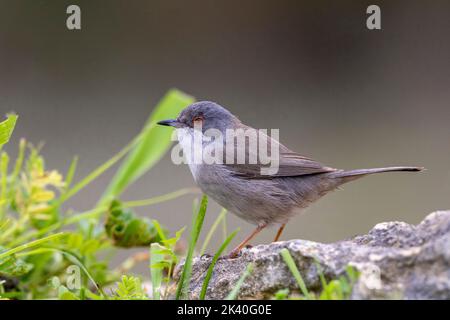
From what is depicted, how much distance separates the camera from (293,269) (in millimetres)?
2477

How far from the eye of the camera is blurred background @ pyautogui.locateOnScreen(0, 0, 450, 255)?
959 centimetres

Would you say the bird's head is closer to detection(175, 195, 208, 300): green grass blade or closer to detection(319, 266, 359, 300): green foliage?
detection(175, 195, 208, 300): green grass blade

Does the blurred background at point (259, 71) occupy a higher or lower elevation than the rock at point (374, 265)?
higher

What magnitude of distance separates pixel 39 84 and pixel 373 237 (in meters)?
7.75

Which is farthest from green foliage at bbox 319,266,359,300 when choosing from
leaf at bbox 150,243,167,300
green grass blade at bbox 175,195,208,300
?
leaf at bbox 150,243,167,300

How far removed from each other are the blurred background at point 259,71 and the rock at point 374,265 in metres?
6.43

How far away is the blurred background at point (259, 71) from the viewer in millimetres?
9594

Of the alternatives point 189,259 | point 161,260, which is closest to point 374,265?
point 189,259

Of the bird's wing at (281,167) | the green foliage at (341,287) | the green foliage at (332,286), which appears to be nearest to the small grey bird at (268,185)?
the bird's wing at (281,167)

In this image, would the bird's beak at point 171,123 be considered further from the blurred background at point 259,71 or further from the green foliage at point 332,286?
the blurred background at point 259,71

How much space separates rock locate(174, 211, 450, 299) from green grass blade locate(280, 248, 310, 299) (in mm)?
58

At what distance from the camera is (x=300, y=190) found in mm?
4215

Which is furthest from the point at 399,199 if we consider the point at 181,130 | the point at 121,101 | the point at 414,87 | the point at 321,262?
the point at 321,262

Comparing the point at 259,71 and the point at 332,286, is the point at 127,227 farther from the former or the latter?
the point at 259,71
